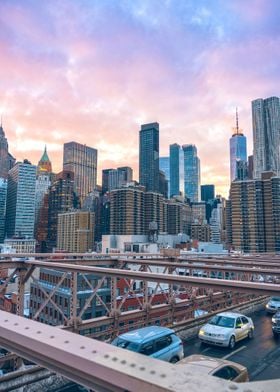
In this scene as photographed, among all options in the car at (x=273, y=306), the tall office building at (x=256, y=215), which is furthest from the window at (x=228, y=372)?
the tall office building at (x=256, y=215)

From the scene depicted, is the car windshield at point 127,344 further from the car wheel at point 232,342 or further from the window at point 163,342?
the car wheel at point 232,342

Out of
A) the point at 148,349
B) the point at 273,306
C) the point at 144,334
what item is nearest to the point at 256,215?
the point at 273,306

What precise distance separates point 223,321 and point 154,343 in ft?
14.7

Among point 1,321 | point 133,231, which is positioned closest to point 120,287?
point 1,321

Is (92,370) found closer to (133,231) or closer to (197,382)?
(197,382)

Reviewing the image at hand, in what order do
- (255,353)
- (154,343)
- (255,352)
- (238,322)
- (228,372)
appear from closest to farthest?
(228,372) → (154,343) → (255,353) → (255,352) → (238,322)

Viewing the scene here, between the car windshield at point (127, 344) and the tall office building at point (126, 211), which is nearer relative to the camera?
the car windshield at point (127, 344)

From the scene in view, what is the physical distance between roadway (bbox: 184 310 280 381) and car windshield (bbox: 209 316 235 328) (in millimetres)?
734

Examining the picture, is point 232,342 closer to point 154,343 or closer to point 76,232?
point 154,343

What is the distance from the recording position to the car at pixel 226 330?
35.7ft

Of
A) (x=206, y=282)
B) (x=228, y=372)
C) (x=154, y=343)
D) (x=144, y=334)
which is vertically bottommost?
(x=228, y=372)

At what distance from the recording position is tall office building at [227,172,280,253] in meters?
128

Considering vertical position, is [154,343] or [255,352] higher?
[154,343]

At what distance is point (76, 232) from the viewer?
174 metres
